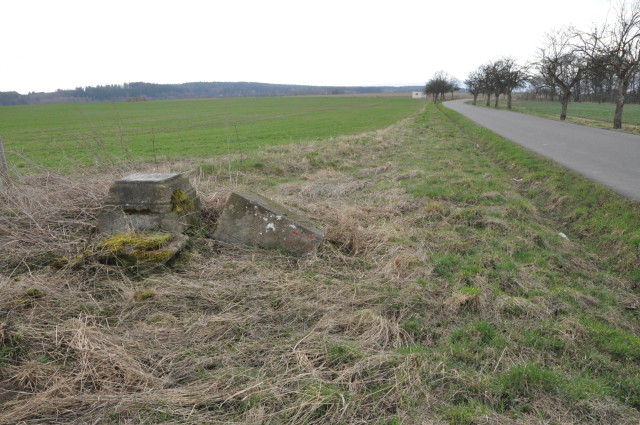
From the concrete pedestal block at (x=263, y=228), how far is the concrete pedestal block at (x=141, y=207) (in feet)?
2.28

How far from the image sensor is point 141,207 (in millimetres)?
5422

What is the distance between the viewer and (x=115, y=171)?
780 cm

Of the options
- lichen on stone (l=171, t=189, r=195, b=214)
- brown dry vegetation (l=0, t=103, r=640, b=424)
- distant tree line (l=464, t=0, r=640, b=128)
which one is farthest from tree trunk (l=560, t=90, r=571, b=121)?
lichen on stone (l=171, t=189, r=195, b=214)

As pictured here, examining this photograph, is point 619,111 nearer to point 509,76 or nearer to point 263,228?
point 263,228

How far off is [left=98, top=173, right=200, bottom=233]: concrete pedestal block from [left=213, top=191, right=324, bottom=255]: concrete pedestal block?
694 mm

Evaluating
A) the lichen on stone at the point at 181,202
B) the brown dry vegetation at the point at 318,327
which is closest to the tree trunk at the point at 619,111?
the brown dry vegetation at the point at 318,327

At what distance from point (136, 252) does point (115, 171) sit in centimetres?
383

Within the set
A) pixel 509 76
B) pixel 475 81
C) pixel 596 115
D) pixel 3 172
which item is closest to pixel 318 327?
pixel 3 172

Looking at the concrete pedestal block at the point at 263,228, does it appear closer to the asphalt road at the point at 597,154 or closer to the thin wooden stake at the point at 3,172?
the thin wooden stake at the point at 3,172

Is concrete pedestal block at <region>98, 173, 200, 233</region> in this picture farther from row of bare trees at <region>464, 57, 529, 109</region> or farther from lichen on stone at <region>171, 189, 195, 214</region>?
row of bare trees at <region>464, 57, 529, 109</region>

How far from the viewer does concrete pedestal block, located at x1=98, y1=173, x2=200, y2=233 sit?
5398 millimetres

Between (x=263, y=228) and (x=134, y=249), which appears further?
(x=263, y=228)

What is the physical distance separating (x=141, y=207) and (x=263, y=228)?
169 cm

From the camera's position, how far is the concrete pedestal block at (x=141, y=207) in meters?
5.40
